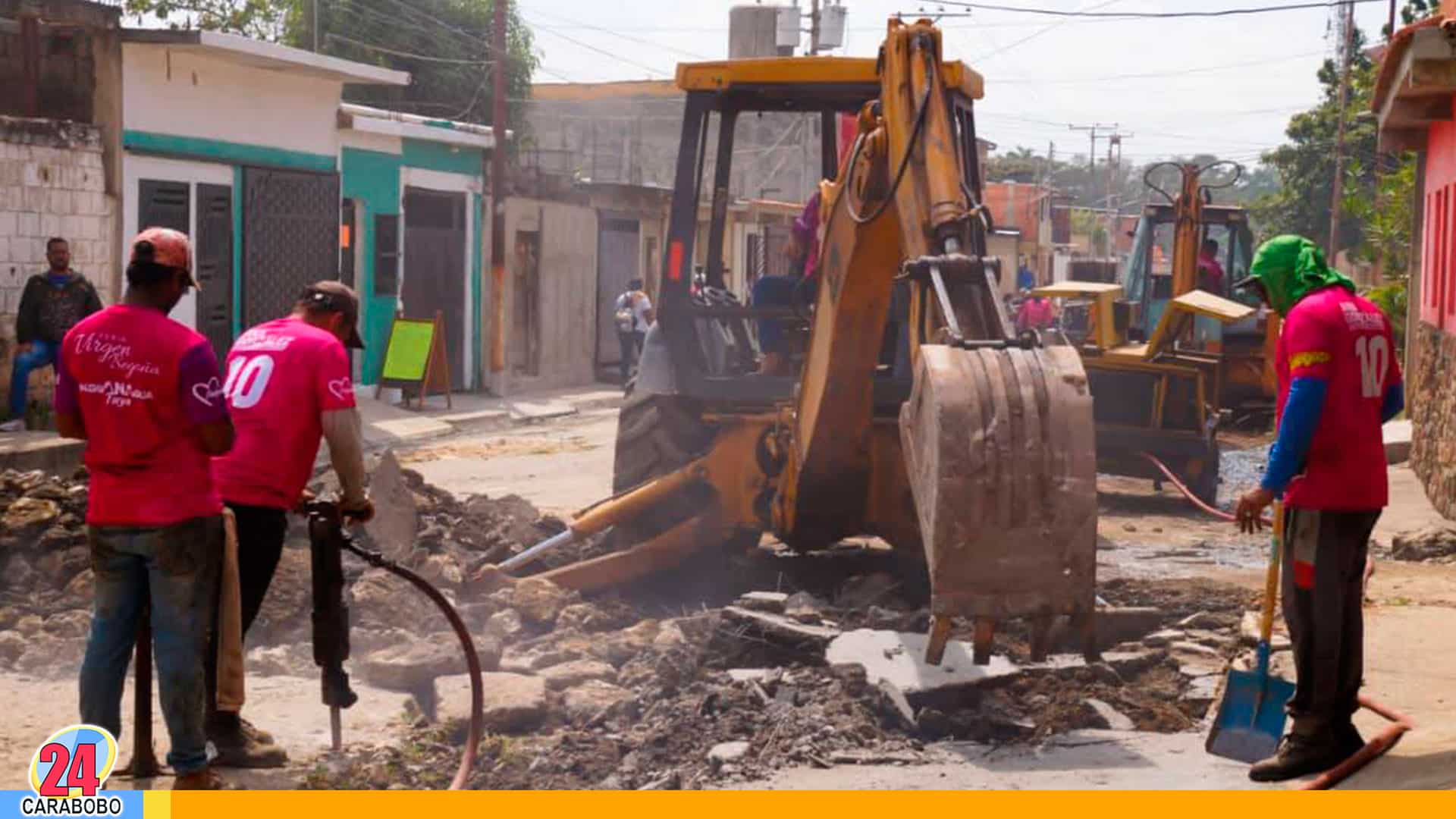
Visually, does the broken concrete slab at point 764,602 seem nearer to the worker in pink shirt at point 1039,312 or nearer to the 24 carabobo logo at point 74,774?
the 24 carabobo logo at point 74,774

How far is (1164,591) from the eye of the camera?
1106cm

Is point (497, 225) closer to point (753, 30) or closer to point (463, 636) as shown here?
point (753, 30)

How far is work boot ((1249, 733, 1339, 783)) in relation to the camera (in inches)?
260

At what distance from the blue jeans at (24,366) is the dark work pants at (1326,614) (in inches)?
459

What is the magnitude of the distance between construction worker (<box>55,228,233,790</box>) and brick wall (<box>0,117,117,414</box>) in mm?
10507

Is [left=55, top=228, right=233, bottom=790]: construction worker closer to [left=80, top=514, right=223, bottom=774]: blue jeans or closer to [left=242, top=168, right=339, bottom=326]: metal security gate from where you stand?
[left=80, top=514, right=223, bottom=774]: blue jeans

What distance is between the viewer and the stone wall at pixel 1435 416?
14734 millimetres

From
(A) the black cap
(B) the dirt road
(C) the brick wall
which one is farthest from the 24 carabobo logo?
(C) the brick wall

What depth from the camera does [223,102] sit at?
67.7 feet

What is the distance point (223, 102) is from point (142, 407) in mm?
15262

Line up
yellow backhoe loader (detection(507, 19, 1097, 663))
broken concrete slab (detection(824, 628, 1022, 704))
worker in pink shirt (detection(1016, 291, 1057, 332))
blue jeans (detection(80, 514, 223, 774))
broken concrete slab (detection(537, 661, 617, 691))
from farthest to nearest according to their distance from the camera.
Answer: worker in pink shirt (detection(1016, 291, 1057, 332))
broken concrete slab (detection(537, 661, 617, 691))
broken concrete slab (detection(824, 628, 1022, 704))
yellow backhoe loader (detection(507, 19, 1097, 663))
blue jeans (detection(80, 514, 223, 774))

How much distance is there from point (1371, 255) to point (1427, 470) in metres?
15.0

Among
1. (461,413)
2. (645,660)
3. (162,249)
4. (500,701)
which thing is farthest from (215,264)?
(162,249)

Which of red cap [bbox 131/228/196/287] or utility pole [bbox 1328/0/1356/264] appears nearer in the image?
red cap [bbox 131/228/196/287]
